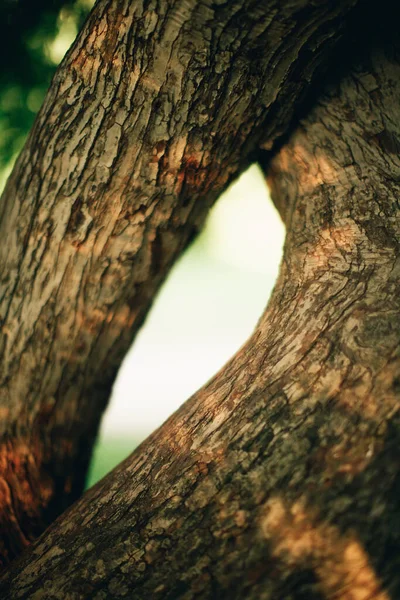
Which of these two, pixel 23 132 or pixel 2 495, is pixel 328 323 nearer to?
pixel 2 495

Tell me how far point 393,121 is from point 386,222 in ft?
0.98

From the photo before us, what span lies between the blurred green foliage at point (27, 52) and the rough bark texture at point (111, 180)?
0.63 metres

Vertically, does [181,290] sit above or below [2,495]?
above

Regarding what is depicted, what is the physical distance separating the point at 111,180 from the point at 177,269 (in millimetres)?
552

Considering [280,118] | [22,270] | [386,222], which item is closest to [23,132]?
[22,270]

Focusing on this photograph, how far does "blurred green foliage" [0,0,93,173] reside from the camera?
1637 millimetres

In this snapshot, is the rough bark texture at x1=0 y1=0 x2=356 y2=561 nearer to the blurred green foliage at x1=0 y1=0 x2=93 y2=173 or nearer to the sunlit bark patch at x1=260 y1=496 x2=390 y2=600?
the blurred green foliage at x1=0 y1=0 x2=93 y2=173

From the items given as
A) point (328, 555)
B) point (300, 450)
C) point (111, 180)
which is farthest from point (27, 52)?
point (328, 555)

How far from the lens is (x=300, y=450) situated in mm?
757

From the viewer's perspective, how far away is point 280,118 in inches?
44.4

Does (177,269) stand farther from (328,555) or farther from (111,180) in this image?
(328,555)

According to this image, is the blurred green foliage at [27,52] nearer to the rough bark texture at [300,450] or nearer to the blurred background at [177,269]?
the blurred background at [177,269]

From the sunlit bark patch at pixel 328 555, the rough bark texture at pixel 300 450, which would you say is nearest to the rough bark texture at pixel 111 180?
the rough bark texture at pixel 300 450

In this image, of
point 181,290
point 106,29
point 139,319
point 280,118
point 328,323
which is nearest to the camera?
point 328,323
